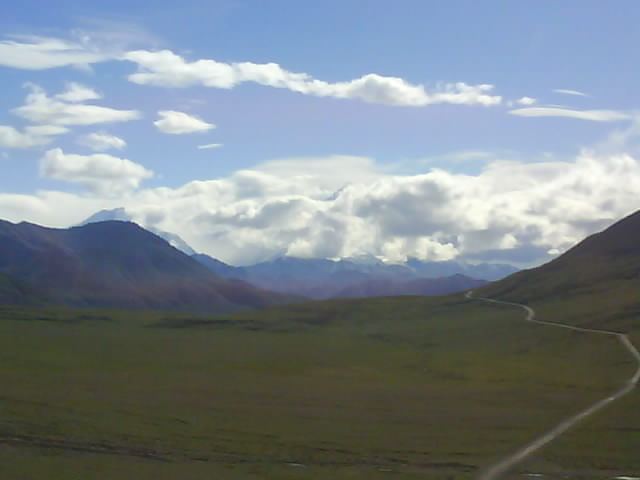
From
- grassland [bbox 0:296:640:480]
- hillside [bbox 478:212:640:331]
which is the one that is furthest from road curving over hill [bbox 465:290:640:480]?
hillside [bbox 478:212:640:331]

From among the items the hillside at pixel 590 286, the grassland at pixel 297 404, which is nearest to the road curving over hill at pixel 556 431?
the grassland at pixel 297 404

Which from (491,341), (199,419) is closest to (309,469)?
(199,419)

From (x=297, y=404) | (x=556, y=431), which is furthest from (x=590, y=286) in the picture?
(x=556, y=431)

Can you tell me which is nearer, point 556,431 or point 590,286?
point 556,431

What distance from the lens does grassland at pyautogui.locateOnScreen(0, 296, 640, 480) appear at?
33.0 m

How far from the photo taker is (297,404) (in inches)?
1987

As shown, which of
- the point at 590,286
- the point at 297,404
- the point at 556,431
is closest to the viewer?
the point at 556,431

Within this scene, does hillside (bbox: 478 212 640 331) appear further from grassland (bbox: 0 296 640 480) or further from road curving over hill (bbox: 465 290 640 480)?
road curving over hill (bbox: 465 290 640 480)

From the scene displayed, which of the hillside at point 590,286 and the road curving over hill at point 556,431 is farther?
the hillside at point 590,286

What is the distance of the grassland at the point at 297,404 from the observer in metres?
33.0

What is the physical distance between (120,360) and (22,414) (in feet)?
124

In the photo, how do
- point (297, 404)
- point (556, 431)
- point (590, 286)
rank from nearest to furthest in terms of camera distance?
1. point (556, 431)
2. point (297, 404)
3. point (590, 286)

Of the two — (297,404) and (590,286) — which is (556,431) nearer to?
(297,404)

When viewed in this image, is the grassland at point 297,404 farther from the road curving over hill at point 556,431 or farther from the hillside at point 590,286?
the hillside at point 590,286
